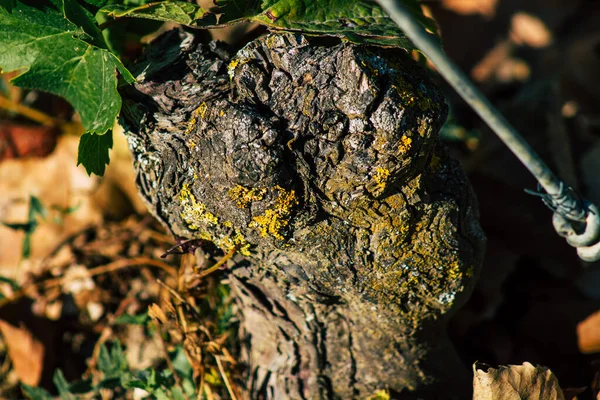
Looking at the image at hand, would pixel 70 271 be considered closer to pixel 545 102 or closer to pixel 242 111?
pixel 242 111

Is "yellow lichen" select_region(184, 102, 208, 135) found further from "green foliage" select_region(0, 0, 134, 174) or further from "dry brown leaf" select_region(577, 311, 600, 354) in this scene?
"dry brown leaf" select_region(577, 311, 600, 354)

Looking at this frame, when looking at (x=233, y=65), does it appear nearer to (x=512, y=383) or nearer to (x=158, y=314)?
A: (x=158, y=314)

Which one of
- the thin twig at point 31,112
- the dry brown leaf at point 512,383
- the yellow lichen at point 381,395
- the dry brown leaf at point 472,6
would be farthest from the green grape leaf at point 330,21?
the dry brown leaf at point 472,6

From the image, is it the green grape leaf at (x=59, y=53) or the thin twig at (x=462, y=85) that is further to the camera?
the green grape leaf at (x=59, y=53)

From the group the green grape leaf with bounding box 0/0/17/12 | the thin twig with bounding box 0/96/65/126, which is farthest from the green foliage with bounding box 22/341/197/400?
the thin twig with bounding box 0/96/65/126

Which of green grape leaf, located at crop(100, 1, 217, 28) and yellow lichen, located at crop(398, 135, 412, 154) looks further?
green grape leaf, located at crop(100, 1, 217, 28)

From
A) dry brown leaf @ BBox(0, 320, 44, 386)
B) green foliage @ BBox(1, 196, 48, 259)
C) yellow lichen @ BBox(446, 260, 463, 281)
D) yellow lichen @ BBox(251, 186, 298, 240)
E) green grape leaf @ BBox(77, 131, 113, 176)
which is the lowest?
dry brown leaf @ BBox(0, 320, 44, 386)

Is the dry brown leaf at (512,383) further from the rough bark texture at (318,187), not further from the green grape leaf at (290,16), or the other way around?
the green grape leaf at (290,16)
